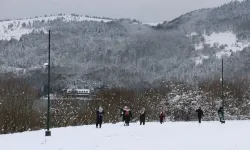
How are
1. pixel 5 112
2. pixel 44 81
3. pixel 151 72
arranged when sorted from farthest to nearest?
pixel 151 72 < pixel 44 81 < pixel 5 112

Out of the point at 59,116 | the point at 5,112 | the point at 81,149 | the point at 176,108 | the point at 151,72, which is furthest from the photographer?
the point at 151,72

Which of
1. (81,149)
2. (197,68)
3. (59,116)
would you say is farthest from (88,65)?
(81,149)

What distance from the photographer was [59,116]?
76.4m

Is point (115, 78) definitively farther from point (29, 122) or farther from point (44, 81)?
point (29, 122)

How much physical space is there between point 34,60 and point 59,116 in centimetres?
11245

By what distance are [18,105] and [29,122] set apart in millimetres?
2839

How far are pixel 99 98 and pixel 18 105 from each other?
2416cm

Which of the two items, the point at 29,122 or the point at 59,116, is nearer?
the point at 29,122

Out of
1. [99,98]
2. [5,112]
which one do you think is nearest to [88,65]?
[99,98]

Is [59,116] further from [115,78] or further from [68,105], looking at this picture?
[115,78]

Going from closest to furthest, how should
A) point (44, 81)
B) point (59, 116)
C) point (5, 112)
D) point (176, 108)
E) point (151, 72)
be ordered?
point (5, 112)
point (59, 116)
point (176, 108)
point (44, 81)
point (151, 72)

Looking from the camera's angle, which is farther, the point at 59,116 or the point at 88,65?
the point at 88,65

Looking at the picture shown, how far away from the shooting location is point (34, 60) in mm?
186000

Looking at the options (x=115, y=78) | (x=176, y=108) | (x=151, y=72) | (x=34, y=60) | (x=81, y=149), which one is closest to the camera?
(x=81, y=149)
